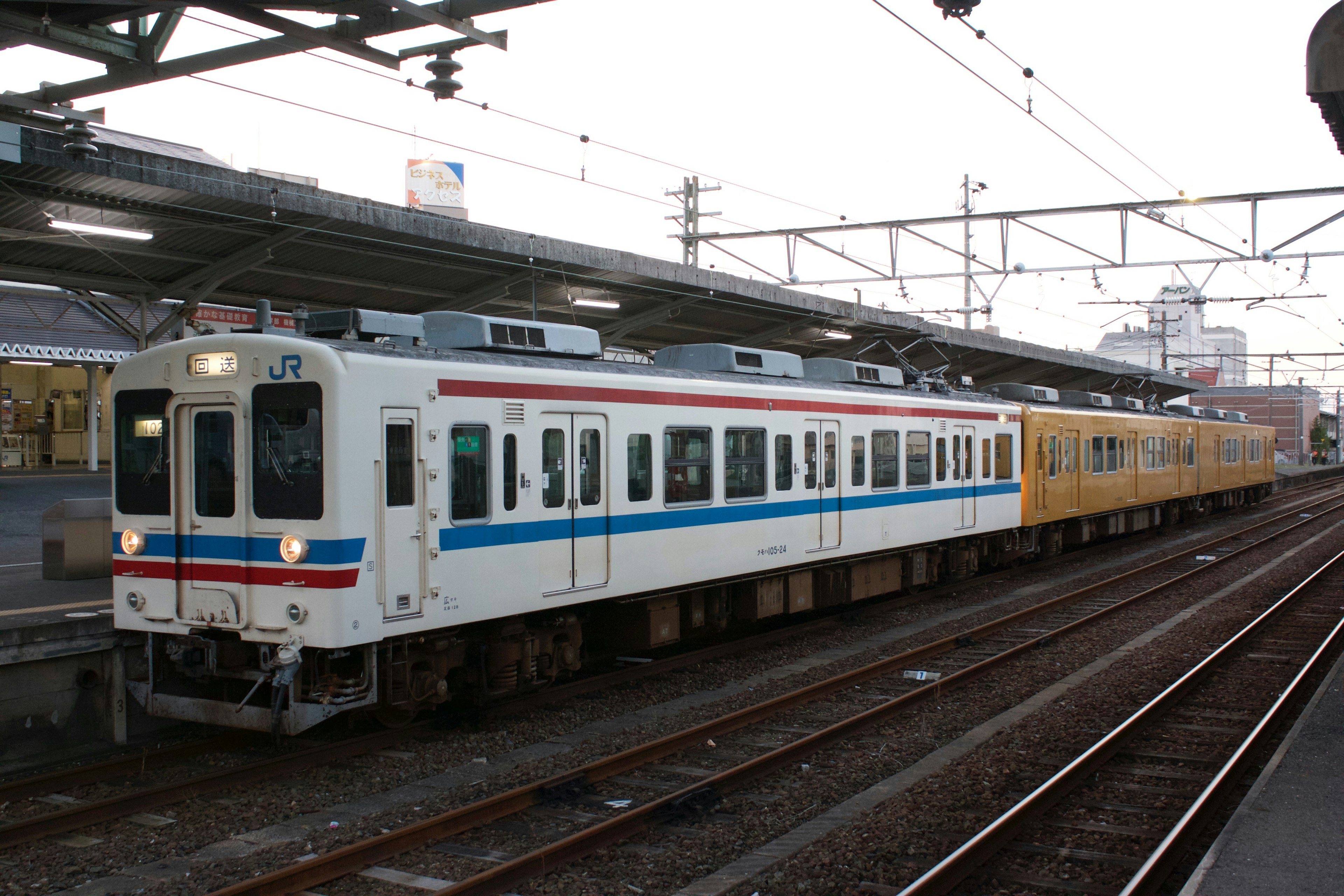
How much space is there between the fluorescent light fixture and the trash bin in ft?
8.59

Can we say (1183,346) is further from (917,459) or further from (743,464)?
(743,464)

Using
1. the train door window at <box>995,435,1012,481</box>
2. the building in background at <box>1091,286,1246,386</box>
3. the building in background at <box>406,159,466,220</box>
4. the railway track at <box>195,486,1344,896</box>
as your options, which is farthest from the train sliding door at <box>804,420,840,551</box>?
the building in background at <box>406,159,466,220</box>

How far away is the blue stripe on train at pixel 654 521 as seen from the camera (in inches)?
320

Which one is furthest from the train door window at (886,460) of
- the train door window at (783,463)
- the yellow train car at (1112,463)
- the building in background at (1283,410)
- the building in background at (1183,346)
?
the building in background at (1283,410)

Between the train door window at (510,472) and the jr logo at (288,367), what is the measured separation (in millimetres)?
1710

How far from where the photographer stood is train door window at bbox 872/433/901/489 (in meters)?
13.5

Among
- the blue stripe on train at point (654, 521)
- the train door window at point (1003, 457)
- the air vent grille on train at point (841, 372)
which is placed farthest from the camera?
the train door window at point (1003, 457)

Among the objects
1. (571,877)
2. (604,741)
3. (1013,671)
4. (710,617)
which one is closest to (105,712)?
(604,741)

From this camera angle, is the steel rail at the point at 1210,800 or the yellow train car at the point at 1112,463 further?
the yellow train car at the point at 1112,463

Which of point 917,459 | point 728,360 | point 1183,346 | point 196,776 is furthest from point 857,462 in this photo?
point 1183,346

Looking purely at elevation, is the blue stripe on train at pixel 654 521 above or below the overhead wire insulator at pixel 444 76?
below

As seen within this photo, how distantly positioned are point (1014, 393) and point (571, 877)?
15.4 metres

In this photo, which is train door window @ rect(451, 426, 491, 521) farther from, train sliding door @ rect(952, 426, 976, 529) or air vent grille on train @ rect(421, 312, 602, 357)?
train sliding door @ rect(952, 426, 976, 529)

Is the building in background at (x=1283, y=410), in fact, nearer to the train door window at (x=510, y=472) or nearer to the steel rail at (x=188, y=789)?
the train door window at (x=510, y=472)
